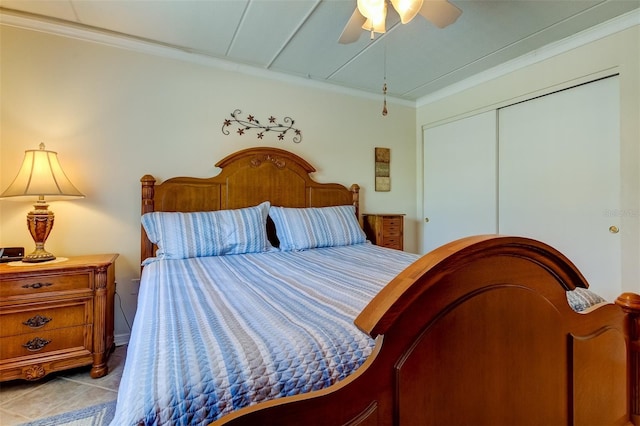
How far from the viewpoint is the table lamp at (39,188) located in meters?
1.88

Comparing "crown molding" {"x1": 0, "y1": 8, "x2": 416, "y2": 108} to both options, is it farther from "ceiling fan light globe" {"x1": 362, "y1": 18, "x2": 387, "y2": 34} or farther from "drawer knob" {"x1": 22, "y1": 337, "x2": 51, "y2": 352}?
"drawer knob" {"x1": 22, "y1": 337, "x2": 51, "y2": 352}

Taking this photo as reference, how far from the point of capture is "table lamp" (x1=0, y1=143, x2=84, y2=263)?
1885mm

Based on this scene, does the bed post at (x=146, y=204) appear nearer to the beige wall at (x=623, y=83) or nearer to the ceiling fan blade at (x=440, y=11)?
the ceiling fan blade at (x=440, y=11)

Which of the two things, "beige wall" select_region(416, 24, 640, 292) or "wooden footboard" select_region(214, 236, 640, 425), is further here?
"beige wall" select_region(416, 24, 640, 292)

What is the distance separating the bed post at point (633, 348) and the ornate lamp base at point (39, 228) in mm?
2984

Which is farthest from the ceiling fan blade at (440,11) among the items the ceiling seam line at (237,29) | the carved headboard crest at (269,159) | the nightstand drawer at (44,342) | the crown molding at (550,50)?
the nightstand drawer at (44,342)

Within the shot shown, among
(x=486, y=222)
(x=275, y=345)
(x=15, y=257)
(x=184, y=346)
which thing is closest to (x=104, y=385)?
(x=15, y=257)

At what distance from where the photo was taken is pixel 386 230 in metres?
3.18

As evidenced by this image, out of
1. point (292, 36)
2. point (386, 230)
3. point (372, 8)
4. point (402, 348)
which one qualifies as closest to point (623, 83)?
point (372, 8)

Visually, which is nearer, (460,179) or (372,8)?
(372,8)

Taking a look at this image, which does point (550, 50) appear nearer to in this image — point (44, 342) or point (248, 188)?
point (248, 188)

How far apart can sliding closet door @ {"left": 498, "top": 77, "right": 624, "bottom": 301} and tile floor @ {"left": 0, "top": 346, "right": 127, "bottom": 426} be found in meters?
3.40

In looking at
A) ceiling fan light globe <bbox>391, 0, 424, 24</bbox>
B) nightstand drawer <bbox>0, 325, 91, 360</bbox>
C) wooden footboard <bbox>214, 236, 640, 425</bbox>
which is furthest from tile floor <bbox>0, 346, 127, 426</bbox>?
ceiling fan light globe <bbox>391, 0, 424, 24</bbox>

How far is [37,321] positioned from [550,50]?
4.20 meters
